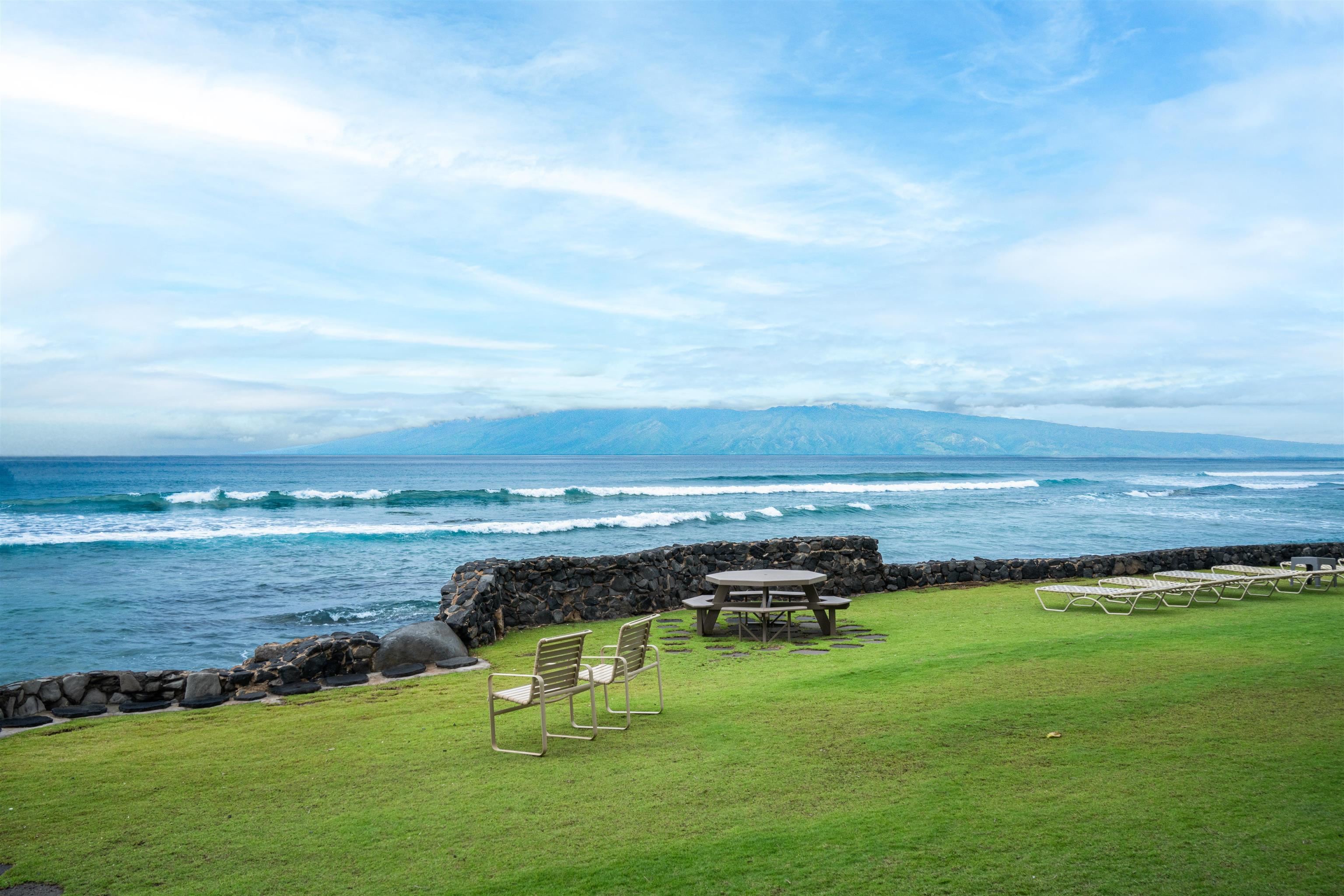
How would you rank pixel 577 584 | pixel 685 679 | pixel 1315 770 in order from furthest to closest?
pixel 577 584, pixel 685 679, pixel 1315 770

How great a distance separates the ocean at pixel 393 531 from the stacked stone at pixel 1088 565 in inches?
233

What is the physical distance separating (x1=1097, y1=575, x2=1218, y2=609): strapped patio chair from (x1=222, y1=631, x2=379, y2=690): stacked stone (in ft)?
34.0

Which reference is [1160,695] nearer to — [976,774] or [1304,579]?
[976,774]

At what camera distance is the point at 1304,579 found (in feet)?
45.7

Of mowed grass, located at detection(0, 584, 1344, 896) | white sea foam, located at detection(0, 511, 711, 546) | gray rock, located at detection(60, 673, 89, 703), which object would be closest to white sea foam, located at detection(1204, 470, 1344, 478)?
white sea foam, located at detection(0, 511, 711, 546)

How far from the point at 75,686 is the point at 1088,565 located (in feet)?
50.7

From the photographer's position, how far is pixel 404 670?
896cm

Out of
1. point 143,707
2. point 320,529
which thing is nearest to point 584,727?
point 143,707

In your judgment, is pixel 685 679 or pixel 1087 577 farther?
pixel 1087 577

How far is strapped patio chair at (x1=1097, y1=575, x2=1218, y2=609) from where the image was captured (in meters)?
11.9

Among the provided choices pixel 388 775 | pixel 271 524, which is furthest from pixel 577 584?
pixel 271 524

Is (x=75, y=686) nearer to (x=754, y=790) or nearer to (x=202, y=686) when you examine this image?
(x=202, y=686)

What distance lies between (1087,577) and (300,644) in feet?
43.7

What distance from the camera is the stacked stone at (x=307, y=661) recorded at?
841 cm
